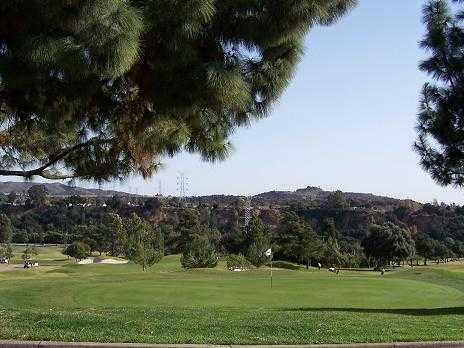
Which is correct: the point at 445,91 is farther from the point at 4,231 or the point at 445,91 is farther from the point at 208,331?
the point at 4,231

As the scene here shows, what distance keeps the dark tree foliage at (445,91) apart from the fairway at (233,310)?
437 cm

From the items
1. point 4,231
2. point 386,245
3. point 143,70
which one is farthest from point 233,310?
point 4,231

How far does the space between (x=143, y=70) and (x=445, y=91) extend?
11924mm

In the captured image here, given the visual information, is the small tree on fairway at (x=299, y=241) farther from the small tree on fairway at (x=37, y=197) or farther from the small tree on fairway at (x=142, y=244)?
the small tree on fairway at (x=37, y=197)

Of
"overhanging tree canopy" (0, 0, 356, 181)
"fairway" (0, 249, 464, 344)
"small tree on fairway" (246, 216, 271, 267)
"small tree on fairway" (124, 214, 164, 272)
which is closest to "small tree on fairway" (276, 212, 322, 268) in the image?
"small tree on fairway" (246, 216, 271, 267)

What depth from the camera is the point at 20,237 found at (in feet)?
416

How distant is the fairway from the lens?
29.7 feet

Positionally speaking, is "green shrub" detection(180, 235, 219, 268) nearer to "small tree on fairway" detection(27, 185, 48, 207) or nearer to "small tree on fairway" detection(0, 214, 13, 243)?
"small tree on fairway" detection(0, 214, 13, 243)

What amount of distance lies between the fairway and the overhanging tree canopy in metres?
2.78

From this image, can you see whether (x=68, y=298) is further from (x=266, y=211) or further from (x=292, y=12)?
(x=266, y=211)

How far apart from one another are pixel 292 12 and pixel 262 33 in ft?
1.66

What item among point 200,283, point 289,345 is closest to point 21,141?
point 289,345

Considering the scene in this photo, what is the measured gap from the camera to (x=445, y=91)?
58.6ft

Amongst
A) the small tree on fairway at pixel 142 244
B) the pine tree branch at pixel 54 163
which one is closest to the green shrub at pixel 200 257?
the small tree on fairway at pixel 142 244
